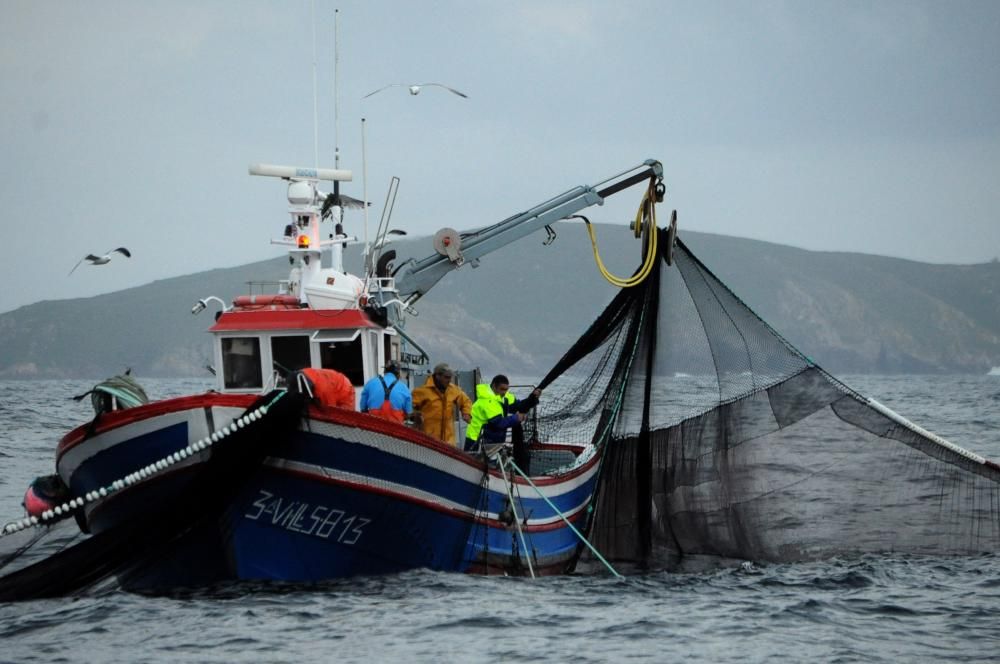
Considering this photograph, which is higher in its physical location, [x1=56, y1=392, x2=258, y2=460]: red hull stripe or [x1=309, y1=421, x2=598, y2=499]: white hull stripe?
[x1=56, y1=392, x2=258, y2=460]: red hull stripe

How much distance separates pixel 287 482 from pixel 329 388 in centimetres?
99

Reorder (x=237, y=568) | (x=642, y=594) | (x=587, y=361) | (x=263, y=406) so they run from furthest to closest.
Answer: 1. (x=587, y=361)
2. (x=642, y=594)
3. (x=237, y=568)
4. (x=263, y=406)

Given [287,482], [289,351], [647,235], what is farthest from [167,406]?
[647,235]

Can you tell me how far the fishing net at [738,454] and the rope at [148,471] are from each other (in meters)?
4.97

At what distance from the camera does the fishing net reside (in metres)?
15.3

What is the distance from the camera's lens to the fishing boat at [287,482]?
12.4m

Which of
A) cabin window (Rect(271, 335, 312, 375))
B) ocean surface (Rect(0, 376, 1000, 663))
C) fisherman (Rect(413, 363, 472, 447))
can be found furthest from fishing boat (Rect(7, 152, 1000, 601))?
fisherman (Rect(413, 363, 472, 447))

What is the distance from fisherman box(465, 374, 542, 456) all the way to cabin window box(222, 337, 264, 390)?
2.53m

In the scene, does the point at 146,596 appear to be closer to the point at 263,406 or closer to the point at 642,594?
the point at 263,406

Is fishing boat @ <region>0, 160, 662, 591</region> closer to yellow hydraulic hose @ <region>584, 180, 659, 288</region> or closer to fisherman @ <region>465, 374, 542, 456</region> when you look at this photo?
fisherman @ <region>465, 374, 542, 456</region>

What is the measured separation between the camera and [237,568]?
13.1 meters

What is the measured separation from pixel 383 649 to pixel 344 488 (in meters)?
2.12

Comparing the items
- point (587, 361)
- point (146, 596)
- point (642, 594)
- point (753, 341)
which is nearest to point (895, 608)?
point (642, 594)

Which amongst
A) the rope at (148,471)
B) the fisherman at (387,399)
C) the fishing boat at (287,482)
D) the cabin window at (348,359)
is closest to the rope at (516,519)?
the fishing boat at (287,482)
